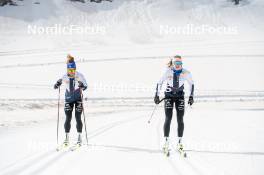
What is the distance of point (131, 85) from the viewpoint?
3678 cm

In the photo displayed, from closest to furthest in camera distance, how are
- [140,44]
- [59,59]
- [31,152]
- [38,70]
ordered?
[31,152]
[38,70]
[59,59]
[140,44]

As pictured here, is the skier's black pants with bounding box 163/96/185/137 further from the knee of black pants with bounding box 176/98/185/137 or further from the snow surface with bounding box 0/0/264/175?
the snow surface with bounding box 0/0/264/175

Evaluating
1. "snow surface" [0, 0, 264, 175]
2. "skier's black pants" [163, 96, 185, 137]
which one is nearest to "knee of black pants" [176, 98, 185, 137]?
"skier's black pants" [163, 96, 185, 137]

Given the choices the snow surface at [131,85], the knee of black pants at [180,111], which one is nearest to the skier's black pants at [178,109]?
the knee of black pants at [180,111]

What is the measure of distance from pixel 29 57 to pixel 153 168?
41904 millimetres

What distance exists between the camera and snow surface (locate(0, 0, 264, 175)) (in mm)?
8164

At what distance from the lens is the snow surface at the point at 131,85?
8164 millimetres

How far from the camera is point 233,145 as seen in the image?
996 cm

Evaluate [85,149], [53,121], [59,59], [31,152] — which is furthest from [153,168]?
[59,59]

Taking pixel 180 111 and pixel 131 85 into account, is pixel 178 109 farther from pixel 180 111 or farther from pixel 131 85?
pixel 131 85

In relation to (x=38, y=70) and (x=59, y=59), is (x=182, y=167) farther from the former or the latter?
(x=59, y=59)

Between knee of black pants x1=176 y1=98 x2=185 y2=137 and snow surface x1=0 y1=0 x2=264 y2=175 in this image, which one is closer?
snow surface x1=0 y1=0 x2=264 y2=175

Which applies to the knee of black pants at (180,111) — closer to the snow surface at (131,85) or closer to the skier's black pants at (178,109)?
the skier's black pants at (178,109)

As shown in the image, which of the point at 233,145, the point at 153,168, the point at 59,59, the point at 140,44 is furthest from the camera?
the point at 140,44
